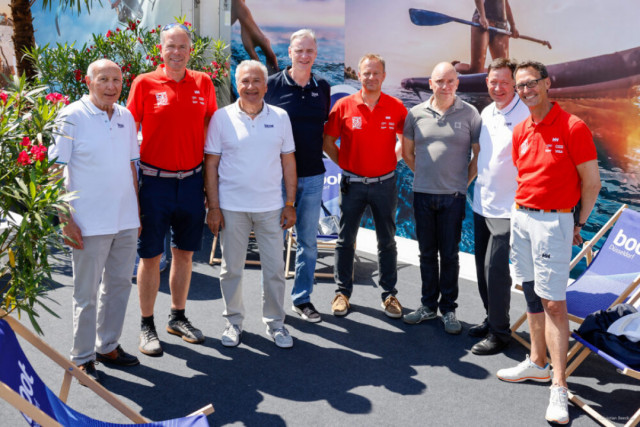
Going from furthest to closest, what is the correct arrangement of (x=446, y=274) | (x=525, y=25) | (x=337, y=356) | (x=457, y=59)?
(x=457, y=59) → (x=525, y=25) → (x=446, y=274) → (x=337, y=356)

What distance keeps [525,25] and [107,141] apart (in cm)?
379

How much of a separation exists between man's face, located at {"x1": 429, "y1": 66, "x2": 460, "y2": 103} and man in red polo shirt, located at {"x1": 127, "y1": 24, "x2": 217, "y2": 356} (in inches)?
60.4

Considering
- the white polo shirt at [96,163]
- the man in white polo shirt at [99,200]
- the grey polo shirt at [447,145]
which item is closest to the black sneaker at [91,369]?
the man in white polo shirt at [99,200]

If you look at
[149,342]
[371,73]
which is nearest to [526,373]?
[371,73]

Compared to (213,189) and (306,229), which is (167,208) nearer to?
(213,189)

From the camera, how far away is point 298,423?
10.1 ft

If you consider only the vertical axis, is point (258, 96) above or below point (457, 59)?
below

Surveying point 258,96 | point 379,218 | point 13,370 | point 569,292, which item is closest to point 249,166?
point 258,96

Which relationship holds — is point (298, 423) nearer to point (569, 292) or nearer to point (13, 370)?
point (13, 370)

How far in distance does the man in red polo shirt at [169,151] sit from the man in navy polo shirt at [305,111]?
546 millimetres

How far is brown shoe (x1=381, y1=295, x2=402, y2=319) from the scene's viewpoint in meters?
4.55

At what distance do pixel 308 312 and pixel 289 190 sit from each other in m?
1.08

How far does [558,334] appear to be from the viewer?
3178 mm

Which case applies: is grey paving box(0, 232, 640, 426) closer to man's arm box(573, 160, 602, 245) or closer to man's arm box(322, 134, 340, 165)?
man's arm box(573, 160, 602, 245)
